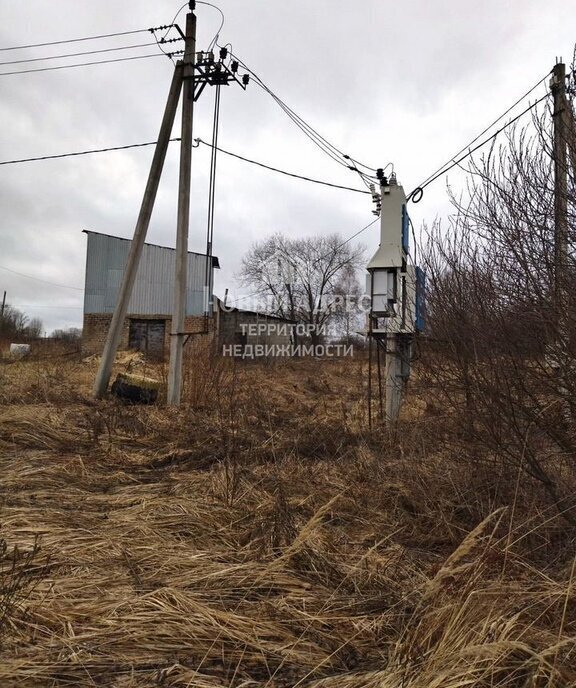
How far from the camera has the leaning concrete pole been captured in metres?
8.73

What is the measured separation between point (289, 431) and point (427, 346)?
2962 mm

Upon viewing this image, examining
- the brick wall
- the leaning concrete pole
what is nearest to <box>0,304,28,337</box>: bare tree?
the brick wall

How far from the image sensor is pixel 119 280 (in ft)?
78.1

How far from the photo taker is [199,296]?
2395 centimetres

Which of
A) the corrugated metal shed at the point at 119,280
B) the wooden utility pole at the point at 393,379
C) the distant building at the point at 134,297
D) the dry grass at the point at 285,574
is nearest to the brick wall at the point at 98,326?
the distant building at the point at 134,297

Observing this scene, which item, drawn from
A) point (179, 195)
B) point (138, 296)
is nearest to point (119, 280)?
point (138, 296)

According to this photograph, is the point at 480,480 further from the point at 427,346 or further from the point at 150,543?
the point at 150,543

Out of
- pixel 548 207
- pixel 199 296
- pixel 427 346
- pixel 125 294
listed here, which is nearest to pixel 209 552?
pixel 427 346

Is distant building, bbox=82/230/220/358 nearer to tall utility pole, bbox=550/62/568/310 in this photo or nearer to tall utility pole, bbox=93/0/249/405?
tall utility pole, bbox=93/0/249/405

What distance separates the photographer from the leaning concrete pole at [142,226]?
8.73 metres

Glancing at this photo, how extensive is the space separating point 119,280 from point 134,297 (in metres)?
1.14

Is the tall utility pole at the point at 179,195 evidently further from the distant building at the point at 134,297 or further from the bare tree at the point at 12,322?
the bare tree at the point at 12,322

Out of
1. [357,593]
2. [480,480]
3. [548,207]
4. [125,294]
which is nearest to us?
[357,593]

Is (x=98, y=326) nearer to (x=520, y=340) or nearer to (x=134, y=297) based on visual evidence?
(x=134, y=297)
